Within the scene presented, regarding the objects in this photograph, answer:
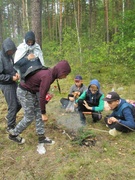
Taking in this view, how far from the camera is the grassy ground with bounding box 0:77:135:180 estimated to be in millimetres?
2621

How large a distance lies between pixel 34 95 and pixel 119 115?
1.60 meters

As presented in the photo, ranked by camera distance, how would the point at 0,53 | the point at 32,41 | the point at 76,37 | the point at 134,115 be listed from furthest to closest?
the point at 76,37 < the point at 32,41 < the point at 134,115 < the point at 0,53

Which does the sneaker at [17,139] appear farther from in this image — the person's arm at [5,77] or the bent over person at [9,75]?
the person's arm at [5,77]

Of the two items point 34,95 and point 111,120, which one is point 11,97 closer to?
point 34,95

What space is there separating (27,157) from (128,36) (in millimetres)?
6255

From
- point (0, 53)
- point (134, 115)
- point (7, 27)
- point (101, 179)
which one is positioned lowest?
point (101, 179)

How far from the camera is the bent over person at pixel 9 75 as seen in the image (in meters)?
3.22

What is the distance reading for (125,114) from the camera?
3.48 m

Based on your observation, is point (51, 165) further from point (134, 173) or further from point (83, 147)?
point (134, 173)

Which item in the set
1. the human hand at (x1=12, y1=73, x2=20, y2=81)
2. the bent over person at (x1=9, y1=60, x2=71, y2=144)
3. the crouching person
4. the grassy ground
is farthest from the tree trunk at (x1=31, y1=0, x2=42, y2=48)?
the crouching person

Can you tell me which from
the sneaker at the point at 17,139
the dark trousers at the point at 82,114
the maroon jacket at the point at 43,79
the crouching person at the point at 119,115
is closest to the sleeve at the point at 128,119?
the crouching person at the point at 119,115

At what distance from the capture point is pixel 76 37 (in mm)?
9234

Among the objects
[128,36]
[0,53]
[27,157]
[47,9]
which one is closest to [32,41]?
[0,53]

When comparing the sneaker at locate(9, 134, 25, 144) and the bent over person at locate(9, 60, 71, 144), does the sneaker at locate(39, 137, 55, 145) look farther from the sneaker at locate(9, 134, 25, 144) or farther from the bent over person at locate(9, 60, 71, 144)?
the sneaker at locate(9, 134, 25, 144)
